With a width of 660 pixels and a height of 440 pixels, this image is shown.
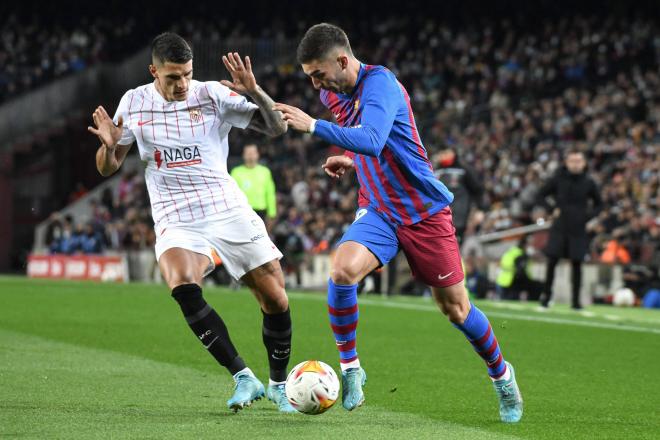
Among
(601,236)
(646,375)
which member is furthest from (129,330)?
(601,236)

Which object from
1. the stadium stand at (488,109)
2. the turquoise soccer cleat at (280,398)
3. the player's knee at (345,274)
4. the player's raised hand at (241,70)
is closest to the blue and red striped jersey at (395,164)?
the player's knee at (345,274)

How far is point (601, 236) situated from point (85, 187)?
21771 mm

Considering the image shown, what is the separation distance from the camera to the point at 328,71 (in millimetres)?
6891

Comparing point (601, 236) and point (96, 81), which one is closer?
point (601, 236)

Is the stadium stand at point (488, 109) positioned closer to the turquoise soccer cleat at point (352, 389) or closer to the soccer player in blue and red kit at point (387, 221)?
the soccer player in blue and red kit at point (387, 221)

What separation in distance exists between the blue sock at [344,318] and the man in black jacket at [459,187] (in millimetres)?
9581

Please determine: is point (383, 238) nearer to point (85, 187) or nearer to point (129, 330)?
point (129, 330)

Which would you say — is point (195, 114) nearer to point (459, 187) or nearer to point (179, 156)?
point (179, 156)

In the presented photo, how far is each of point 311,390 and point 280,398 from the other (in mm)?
687

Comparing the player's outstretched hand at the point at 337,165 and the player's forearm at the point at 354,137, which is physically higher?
the player's forearm at the point at 354,137

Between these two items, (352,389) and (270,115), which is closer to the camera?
(352,389)

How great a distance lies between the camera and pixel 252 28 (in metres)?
40.4

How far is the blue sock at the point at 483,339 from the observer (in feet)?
23.2

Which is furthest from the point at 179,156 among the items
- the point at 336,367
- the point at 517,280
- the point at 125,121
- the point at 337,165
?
the point at 517,280
